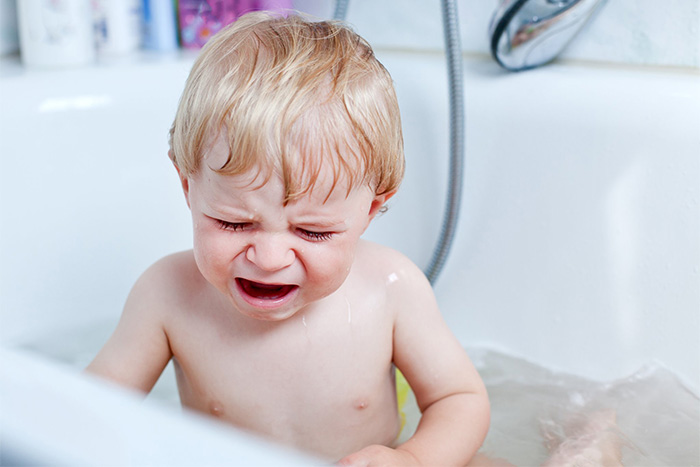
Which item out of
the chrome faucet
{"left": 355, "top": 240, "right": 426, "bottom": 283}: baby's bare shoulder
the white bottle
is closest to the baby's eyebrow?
{"left": 355, "top": 240, "right": 426, "bottom": 283}: baby's bare shoulder

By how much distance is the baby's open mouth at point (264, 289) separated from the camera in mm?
646

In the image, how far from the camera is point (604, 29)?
1.06 meters

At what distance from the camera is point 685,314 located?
88 cm

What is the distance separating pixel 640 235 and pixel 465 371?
0.30 metres

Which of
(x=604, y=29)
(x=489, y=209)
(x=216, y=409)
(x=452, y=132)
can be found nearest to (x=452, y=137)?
(x=452, y=132)

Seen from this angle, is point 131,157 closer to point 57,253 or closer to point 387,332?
point 57,253

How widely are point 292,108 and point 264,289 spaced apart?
6.3 inches

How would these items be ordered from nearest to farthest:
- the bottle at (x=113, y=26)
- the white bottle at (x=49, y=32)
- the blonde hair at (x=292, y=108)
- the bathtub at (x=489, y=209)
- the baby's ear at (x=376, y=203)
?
the blonde hair at (x=292, y=108) < the baby's ear at (x=376, y=203) < the bathtub at (x=489, y=209) < the white bottle at (x=49, y=32) < the bottle at (x=113, y=26)

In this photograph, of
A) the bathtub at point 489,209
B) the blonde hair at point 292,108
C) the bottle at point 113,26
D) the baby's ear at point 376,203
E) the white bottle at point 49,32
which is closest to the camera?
the blonde hair at point 292,108

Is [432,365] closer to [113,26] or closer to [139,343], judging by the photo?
[139,343]

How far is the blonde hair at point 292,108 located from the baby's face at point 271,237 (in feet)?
0.04

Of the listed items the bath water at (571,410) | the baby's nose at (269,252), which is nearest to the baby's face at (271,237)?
the baby's nose at (269,252)

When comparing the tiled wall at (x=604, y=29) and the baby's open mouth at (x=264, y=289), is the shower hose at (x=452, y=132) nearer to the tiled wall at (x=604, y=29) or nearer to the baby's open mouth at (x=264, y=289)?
the tiled wall at (x=604, y=29)

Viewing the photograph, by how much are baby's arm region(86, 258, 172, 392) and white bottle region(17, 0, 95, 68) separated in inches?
22.0
